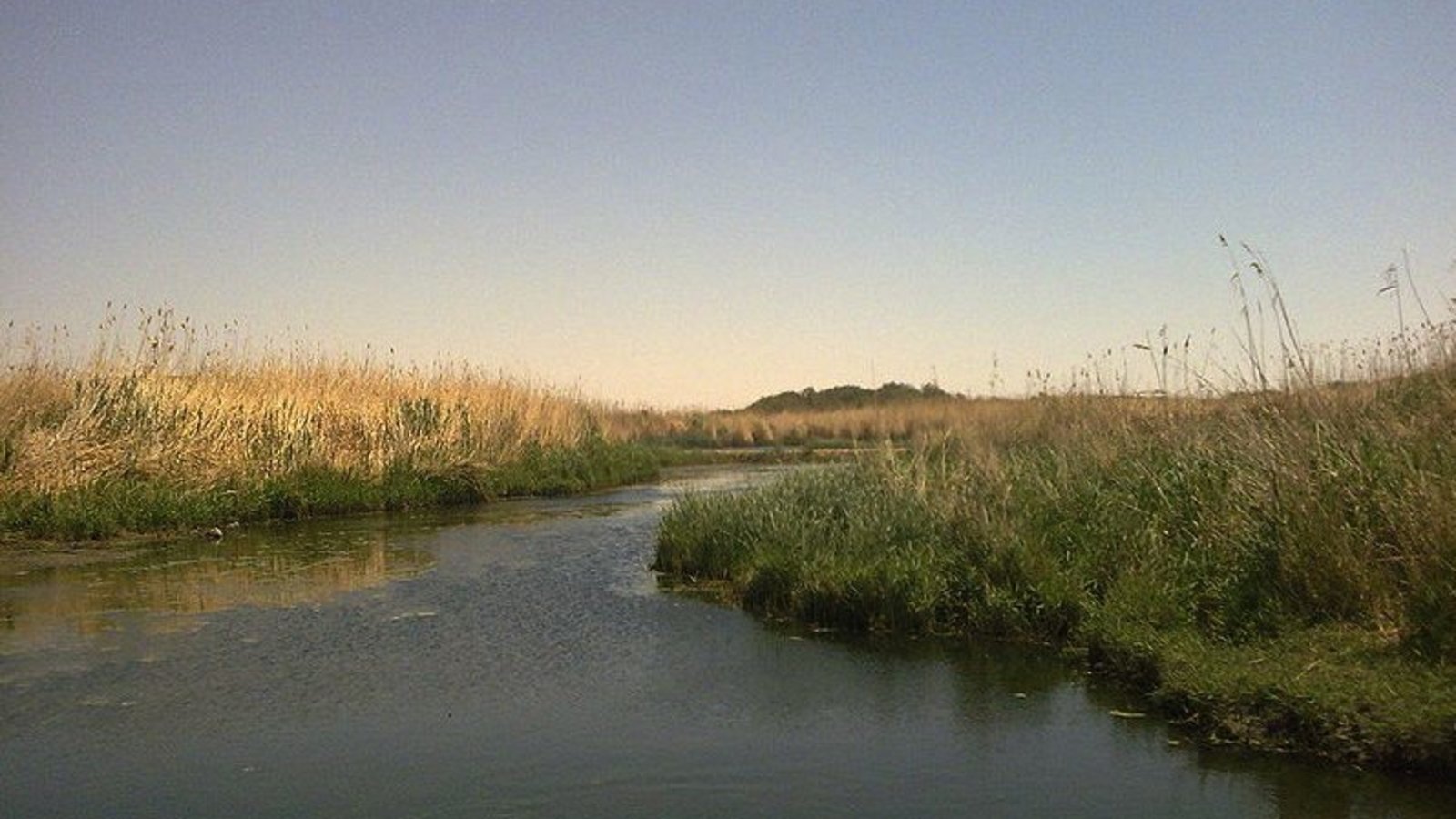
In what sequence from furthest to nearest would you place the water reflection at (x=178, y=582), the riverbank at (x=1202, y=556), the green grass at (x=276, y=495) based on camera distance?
the green grass at (x=276, y=495) → the water reflection at (x=178, y=582) → the riverbank at (x=1202, y=556)

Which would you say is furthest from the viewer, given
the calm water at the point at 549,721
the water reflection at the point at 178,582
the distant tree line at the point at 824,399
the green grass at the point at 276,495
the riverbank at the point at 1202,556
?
the distant tree line at the point at 824,399

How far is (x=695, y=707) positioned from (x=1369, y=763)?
143 inches

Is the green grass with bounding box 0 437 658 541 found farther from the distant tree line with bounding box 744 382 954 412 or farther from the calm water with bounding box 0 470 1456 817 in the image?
the distant tree line with bounding box 744 382 954 412

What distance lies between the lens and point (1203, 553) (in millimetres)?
8039

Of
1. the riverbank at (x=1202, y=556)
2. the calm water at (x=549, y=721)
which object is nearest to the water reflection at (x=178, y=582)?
the calm water at (x=549, y=721)

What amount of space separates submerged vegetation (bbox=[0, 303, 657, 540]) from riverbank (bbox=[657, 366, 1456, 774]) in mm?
7919

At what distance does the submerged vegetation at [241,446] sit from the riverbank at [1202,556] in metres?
7.92

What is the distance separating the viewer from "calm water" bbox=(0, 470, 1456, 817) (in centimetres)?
541

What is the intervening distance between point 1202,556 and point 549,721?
465 cm

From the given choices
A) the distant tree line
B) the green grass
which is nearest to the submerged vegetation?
the green grass

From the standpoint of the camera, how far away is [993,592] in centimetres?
849

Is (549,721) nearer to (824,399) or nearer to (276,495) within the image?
(276,495)

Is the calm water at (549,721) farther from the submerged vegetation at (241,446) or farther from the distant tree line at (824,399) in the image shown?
the distant tree line at (824,399)

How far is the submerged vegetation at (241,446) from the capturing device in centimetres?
1448
